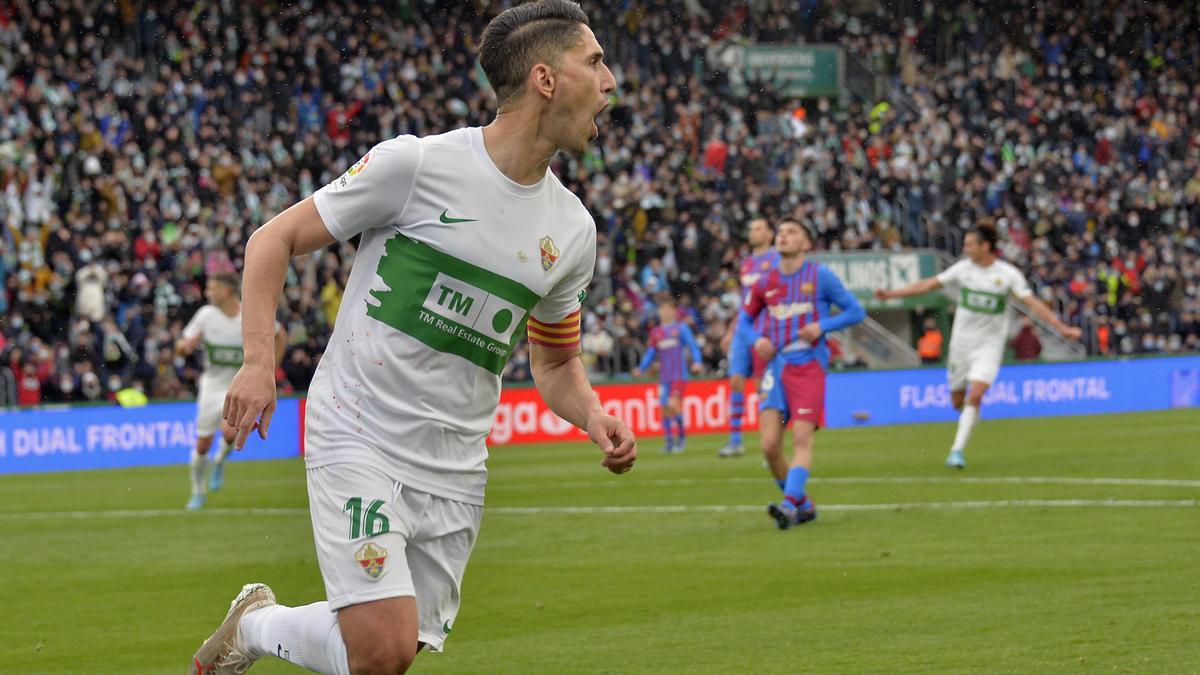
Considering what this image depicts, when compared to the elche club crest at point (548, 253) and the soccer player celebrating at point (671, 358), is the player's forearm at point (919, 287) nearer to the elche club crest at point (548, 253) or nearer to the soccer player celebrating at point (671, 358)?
the soccer player celebrating at point (671, 358)

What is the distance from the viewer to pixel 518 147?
5.28m

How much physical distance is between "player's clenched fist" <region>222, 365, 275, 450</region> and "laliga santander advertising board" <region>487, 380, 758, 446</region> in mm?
21881

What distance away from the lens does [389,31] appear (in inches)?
1423

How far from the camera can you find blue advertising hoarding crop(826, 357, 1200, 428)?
1219 inches

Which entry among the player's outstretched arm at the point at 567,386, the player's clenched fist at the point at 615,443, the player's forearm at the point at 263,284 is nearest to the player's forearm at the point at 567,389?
the player's outstretched arm at the point at 567,386

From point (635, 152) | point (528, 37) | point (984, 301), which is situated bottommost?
point (984, 301)

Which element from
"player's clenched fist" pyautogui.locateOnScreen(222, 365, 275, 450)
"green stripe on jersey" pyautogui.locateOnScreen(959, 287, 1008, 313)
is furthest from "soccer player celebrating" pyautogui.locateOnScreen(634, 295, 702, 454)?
"player's clenched fist" pyautogui.locateOnScreen(222, 365, 275, 450)

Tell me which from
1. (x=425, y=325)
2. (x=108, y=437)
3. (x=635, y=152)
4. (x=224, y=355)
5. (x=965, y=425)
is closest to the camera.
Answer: (x=425, y=325)

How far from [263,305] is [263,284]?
0.20 feet

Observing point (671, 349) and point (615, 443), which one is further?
point (671, 349)

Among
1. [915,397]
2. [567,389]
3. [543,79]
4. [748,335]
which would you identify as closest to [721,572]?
[567,389]

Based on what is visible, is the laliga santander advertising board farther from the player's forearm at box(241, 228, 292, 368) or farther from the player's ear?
the player's forearm at box(241, 228, 292, 368)

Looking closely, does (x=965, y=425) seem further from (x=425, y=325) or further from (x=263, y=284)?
(x=263, y=284)

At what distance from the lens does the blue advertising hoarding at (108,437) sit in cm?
2428
